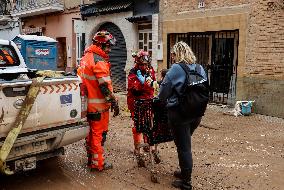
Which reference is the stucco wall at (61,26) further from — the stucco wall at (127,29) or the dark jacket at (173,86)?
the dark jacket at (173,86)

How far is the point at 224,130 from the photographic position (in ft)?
27.3

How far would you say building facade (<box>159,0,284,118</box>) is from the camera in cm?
964

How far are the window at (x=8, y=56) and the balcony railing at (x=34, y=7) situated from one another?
Answer: 1388 centimetres

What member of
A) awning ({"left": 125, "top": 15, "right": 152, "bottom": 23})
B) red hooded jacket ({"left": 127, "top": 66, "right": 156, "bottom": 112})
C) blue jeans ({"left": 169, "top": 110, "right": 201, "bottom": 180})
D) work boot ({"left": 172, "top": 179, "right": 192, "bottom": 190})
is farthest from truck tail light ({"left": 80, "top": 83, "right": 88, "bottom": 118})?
awning ({"left": 125, "top": 15, "right": 152, "bottom": 23})

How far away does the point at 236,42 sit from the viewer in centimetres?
1118

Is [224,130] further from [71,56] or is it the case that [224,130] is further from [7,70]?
[71,56]

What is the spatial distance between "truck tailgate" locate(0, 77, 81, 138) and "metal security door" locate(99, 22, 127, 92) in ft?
34.6

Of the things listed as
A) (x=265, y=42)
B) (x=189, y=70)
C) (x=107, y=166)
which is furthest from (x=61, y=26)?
(x=189, y=70)

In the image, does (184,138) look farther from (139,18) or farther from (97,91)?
(139,18)

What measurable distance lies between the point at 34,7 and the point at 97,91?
17.2 meters

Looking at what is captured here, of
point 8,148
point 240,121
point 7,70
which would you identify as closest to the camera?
point 8,148

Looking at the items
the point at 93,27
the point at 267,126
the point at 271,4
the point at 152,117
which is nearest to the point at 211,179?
the point at 152,117

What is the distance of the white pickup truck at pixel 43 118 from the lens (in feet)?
13.6

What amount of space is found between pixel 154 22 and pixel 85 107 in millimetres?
8851
